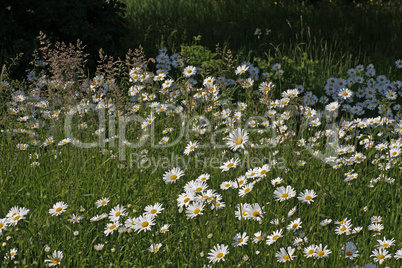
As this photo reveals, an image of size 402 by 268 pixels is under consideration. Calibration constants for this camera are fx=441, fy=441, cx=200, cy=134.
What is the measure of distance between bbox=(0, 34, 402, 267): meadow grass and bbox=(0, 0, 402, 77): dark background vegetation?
1298 millimetres

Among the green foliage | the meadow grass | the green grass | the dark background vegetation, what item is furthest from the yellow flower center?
the green grass

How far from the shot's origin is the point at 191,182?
7.36 feet

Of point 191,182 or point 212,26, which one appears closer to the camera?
point 191,182

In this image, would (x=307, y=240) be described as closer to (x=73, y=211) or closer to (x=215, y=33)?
(x=73, y=211)

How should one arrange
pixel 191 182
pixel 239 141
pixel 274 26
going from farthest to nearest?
pixel 274 26, pixel 191 182, pixel 239 141

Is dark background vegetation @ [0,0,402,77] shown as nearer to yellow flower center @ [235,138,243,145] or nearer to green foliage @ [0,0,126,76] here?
green foliage @ [0,0,126,76]

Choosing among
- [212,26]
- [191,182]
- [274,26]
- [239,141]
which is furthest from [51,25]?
[239,141]

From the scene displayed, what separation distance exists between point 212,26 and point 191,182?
579 centimetres

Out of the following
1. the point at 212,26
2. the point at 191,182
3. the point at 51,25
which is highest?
the point at 51,25

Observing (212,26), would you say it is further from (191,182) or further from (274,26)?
(191,182)

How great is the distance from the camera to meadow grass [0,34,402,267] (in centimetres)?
210

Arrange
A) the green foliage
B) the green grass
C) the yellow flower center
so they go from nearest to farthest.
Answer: the yellow flower center, the green foliage, the green grass

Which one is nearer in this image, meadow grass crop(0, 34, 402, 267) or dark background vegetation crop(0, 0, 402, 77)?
meadow grass crop(0, 34, 402, 267)

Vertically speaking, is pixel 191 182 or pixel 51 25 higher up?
pixel 51 25
